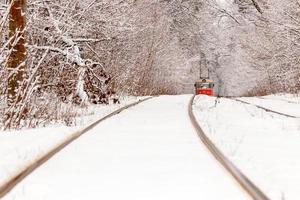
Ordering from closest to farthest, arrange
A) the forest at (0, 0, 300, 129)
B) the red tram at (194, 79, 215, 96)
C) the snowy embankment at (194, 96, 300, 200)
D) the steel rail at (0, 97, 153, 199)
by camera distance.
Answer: the steel rail at (0, 97, 153, 199), the snowy embankment at (194, 96, 300, 200), the forest at (0, 0, 300, 129), the red tram at (194, 79, 215, 96)

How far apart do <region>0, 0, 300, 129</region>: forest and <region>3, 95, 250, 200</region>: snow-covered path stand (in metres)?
2.57

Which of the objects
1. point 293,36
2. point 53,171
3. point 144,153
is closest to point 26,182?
point 53,171

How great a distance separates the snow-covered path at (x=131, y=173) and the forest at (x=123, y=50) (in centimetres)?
257

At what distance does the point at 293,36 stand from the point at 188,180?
846 inches

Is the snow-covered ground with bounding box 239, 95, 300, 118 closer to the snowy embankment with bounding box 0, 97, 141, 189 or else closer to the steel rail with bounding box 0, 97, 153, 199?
the snowy embankment with bounding box 0, 97, 141, 189

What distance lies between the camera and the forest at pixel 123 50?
12.6m

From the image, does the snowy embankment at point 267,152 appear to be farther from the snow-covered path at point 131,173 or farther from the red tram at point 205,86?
the red tram at point 205,86

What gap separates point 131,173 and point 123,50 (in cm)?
2237

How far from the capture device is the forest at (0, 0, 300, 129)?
12609mm

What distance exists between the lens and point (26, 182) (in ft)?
17.5

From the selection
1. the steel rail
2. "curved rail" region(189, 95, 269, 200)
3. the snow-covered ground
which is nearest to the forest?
the steel rail

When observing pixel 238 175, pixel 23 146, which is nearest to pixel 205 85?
pixel 23 146

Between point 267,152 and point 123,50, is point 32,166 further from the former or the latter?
point 123,50

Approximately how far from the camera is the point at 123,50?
27875 millimetres
